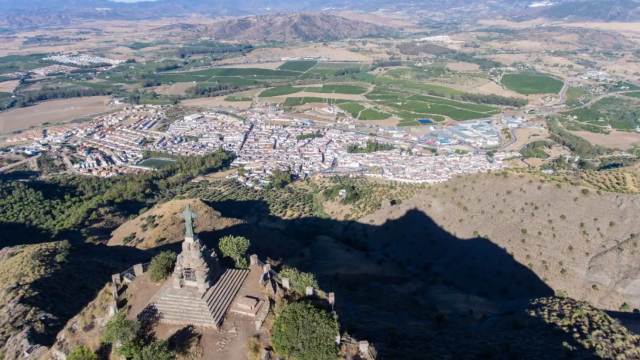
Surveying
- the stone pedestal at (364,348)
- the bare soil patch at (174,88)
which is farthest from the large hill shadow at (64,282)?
the bare soil patch at (174,88)

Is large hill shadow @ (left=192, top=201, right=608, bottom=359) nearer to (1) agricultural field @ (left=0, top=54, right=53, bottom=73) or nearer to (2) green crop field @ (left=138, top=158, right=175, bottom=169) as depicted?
(2) green crop field @ (left=138, top=158, right=175, bottom=169)

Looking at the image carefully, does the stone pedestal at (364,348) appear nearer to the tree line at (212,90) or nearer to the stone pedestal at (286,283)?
the stone pedestal at (286,283)

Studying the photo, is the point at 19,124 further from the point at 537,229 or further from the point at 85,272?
the point at 537,229

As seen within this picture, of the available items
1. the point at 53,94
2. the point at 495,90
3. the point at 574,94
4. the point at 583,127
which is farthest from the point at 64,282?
the point at 574,94

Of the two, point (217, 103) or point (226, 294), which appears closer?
point (226, 294)

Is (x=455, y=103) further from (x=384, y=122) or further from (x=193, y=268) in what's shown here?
(x=193, y=268)

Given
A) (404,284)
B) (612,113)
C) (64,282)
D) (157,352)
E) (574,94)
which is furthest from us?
(574,94)
